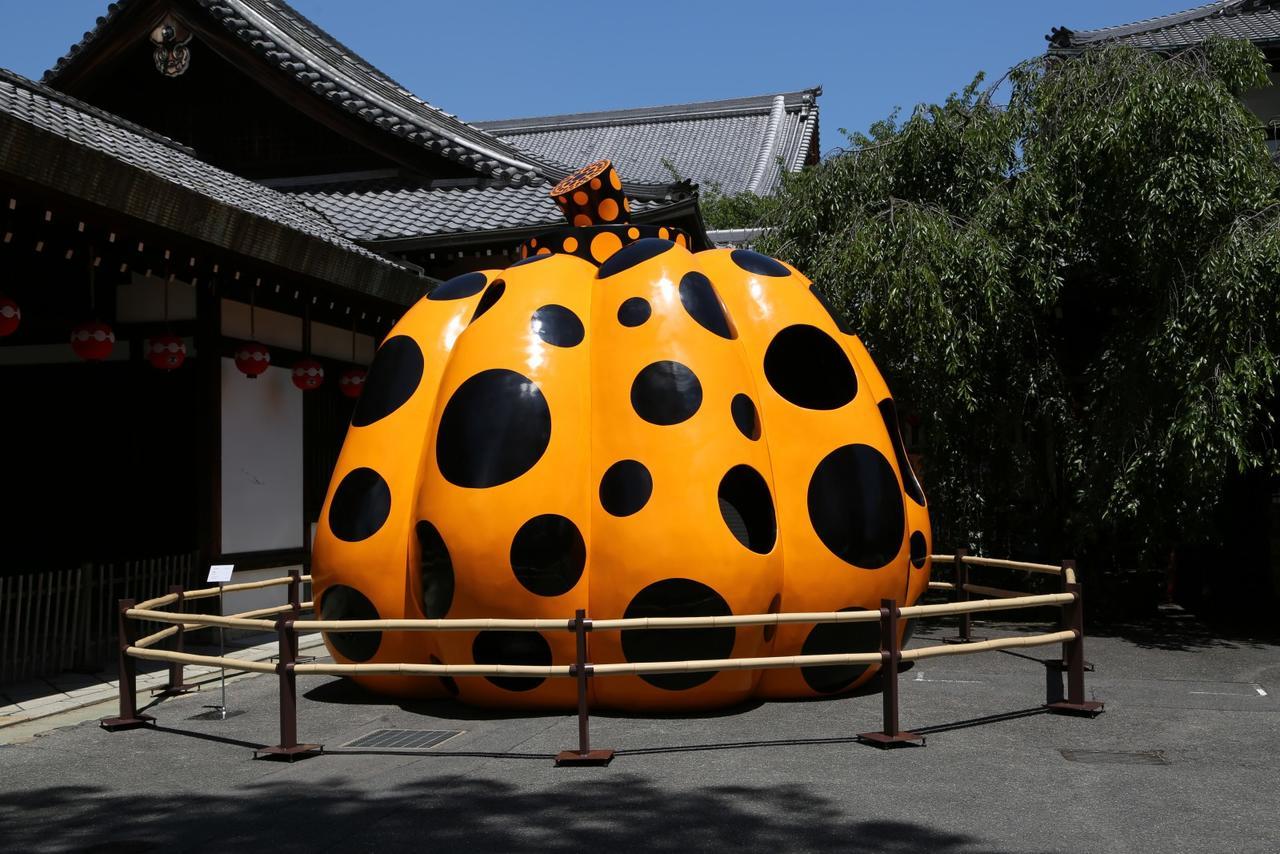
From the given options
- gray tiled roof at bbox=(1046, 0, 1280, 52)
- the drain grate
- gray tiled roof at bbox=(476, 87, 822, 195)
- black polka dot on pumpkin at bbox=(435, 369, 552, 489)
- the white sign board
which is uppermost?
gray tiled roof at bbox=(476, 87, 822, 195)

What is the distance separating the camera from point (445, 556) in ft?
24.5

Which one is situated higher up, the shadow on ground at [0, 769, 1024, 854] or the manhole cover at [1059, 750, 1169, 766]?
the shadow on ground at [0, 769, 1024, 854]

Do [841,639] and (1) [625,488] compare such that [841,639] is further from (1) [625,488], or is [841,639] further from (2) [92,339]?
(2) [92,339]

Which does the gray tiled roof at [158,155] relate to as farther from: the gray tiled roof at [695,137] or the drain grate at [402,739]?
the gray tiled roof at [695,137]

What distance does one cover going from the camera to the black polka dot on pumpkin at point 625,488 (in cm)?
736

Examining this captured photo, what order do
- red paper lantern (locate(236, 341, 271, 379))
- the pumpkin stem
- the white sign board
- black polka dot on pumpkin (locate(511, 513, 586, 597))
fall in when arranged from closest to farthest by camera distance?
black polka dot on pumpkin (locate(511, 513, 586, 597))
the white sign board
the pumpkin stem
red paper lantern (locate(236, 341, 271, 379))

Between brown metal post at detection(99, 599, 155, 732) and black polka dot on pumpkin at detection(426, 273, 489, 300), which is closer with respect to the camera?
brown metal post at detection(99, 599, 155, 732)

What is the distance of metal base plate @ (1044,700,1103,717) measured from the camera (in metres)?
7.82

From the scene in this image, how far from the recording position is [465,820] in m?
5.43

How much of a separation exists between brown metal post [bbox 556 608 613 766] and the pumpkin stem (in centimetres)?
395

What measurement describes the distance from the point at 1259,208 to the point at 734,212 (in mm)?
19686

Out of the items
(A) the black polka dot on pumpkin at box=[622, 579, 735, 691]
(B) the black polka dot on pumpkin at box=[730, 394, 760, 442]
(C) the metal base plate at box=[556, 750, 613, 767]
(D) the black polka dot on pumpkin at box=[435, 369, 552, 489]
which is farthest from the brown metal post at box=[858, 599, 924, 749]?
(D) the black polka dot on pumpkin at box=[435, 369, 552, 489]

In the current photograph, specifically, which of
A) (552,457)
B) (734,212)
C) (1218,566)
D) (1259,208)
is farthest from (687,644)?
(734,212)

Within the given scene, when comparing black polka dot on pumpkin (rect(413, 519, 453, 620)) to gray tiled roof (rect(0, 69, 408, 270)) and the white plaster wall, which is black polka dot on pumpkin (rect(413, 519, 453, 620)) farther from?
the white plaster wall
